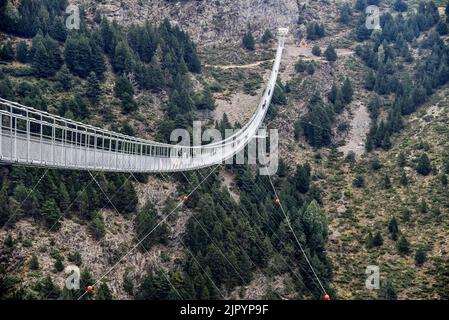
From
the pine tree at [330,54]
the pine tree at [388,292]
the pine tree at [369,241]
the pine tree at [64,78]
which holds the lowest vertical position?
the pine tree at [388,292]

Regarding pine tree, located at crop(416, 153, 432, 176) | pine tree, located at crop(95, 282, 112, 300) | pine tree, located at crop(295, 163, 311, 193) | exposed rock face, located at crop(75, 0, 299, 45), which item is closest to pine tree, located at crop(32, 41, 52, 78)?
exposed rock face, located at crop(75, 0, 299, 45)

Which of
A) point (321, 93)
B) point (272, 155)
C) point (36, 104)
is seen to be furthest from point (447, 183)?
point (36, 104)

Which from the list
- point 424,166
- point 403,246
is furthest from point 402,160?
point 403,246

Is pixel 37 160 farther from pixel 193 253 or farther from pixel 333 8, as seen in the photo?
pixel 333 8

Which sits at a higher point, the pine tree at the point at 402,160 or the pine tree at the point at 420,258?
the pine tree at the point at 402,160

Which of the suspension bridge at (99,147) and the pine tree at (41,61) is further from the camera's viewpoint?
the pine tree at (41,61)

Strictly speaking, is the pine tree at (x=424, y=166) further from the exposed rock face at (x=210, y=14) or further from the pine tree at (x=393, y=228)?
the exposed rock face at (x=210, y=14)

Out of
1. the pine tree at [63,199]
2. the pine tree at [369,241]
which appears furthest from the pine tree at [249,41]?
the pine tree at [63,199]

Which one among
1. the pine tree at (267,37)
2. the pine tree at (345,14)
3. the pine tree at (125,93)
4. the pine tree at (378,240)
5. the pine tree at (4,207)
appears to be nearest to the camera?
the pine tree at (4,207)
